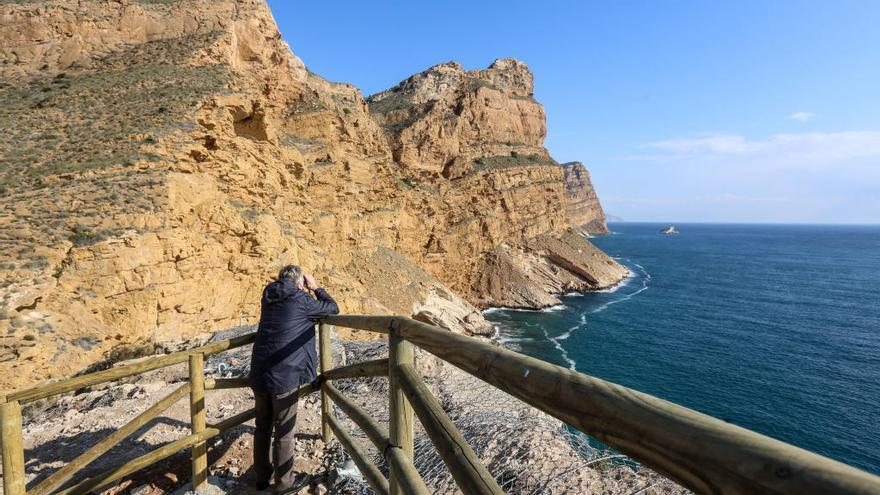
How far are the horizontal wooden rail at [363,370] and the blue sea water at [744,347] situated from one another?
23328 mm

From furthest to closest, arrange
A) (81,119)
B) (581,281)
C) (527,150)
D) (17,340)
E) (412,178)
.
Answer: (527,150) → (581,281) → (412,178) → (81,119) → (17,340)

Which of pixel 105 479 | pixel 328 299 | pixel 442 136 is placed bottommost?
pixel 105 479

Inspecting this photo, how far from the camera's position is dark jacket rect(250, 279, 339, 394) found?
3.79 metres

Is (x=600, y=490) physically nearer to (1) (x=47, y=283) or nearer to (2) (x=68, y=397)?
(2) (x=68, y=397)

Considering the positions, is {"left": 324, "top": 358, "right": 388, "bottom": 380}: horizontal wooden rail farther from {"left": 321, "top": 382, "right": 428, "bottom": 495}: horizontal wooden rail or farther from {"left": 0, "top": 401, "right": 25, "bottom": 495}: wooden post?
{"left": 0, "top": 401, "right": 25, "bottom": 495}: wooden post

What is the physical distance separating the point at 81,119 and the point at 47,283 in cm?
943

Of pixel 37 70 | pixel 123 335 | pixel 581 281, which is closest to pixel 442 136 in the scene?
pixel 581 281

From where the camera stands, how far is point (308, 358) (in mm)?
4125

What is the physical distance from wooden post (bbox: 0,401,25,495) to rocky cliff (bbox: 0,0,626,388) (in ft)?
27.9

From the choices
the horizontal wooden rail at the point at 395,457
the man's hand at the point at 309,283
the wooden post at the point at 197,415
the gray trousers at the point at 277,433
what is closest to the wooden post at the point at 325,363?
the man's hand at the point at 309,283

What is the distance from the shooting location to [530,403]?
163cm

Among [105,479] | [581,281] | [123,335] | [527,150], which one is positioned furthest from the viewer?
[527,150]

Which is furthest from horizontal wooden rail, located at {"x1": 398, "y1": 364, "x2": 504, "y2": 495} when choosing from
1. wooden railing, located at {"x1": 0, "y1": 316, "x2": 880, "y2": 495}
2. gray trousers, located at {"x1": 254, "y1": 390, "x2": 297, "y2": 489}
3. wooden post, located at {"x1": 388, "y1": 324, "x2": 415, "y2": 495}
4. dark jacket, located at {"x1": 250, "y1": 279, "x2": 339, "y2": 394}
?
gray trousers, located at {"x1": 254, "y1": 390, "x2": 297, "y2": 489}

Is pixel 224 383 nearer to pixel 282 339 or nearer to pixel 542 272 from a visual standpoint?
pixel 282 339
